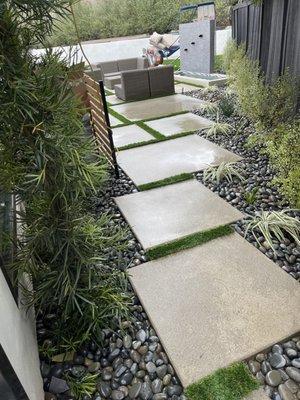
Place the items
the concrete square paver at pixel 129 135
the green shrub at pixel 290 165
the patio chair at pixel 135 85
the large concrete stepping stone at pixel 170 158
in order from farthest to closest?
the patio chair at pixel 135 85 → the concrete square paver at pixel 129 135 → the large concrete stepping stone at pixel 170 158 → the green shrub at pixel 290 165

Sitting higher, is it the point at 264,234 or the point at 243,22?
the point at 243,22

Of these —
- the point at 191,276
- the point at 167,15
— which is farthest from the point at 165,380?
the point at 167,15

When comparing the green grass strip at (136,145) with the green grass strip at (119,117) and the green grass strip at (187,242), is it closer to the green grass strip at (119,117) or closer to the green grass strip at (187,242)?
the green grass strip at (119,117)

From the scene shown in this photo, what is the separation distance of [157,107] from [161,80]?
1193 mm

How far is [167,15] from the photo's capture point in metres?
18.6

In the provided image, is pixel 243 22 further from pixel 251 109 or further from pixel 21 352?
pixel 21 352

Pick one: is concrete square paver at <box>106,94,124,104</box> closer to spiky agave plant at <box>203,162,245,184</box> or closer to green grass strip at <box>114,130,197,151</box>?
green grass strip at <box>114,130,197,151</box>

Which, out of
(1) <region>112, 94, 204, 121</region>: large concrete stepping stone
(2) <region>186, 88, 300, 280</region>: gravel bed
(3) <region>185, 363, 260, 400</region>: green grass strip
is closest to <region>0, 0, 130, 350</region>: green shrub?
(3) <region>185, 363, 260, 400</region>: green grass strip

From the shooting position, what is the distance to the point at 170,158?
4020 millimetres

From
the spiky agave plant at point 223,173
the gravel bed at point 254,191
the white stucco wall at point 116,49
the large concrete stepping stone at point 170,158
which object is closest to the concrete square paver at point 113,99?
the large concrete stepping stone at point 170,158

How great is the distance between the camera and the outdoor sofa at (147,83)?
23.4ft

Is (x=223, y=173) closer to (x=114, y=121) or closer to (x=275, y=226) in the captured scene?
(x=275, y=226)

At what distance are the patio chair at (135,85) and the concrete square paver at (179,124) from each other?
6.43 feet

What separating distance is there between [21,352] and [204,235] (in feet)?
5.36
